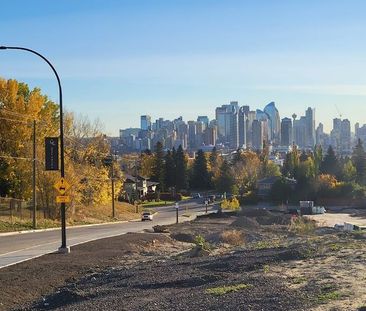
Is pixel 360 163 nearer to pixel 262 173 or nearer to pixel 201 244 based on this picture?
pixel 262 173

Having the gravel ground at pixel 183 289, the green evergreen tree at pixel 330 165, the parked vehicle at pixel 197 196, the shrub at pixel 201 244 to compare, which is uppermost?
the green evergreen tree at pixel 330 165

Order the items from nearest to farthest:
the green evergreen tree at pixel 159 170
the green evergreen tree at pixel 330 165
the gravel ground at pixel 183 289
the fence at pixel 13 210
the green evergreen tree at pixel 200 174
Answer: the gravel ground at pixel 183 289, the fence at pixel 13 210, the green evergreen tree at pixel 330 165, the green evergreen tree at pixel 159 170, the green evergreen tree at pixel 200 174

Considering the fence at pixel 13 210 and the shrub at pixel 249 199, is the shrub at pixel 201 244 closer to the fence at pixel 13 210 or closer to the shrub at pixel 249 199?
the fence at pixel 13 210

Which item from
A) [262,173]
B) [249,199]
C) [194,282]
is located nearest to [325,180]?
[249,199]

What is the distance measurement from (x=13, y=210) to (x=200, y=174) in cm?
9629

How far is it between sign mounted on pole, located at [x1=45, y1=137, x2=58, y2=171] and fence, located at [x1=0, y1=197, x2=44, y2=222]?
54.9ft

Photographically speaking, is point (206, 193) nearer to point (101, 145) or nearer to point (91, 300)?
point (101, 145)

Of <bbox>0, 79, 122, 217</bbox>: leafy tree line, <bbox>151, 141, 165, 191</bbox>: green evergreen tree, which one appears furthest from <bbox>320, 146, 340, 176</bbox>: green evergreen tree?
<bbox>0, 79, 122, 217</bbox>: leafy tree line

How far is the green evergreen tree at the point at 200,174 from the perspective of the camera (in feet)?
448

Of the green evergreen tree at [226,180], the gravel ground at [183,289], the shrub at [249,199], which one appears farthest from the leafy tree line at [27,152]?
the green evergreen tree at [226,180]

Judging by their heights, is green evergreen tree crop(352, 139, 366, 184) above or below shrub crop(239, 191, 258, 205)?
above

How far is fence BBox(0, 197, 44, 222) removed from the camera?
138 feet

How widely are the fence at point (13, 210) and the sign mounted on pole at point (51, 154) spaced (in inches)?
659

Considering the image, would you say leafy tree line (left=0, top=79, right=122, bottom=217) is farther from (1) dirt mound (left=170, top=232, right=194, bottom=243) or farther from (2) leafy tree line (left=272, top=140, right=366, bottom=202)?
(2) leafy tree line (left=272, top=140, right=366, bottom=202)
